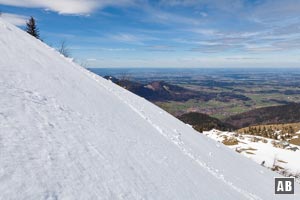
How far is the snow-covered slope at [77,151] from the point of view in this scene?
630 centimetres

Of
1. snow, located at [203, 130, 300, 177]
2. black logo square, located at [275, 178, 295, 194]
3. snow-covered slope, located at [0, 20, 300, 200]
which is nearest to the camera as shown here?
snow-covered slope, located at [0, 20, 300, 200]

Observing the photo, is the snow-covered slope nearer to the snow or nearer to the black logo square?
the black logo square

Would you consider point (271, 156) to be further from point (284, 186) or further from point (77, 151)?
point (77, 151)

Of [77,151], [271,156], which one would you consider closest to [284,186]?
[77,151]

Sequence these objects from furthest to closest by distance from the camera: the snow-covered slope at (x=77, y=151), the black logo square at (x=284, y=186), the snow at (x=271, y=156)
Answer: the snow at (x=271, y=156)
the black logo square at (x=284, y=186)
the snow-covered slope at (x=77, y=151)

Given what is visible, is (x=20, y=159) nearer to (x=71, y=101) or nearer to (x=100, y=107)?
(x=71, y=101)

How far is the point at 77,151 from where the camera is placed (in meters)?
8.12

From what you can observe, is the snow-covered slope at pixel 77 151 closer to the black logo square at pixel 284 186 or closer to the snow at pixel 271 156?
the black logo square at pixel 284 186

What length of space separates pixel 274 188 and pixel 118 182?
50.2 ft

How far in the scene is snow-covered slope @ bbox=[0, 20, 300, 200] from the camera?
630 cm

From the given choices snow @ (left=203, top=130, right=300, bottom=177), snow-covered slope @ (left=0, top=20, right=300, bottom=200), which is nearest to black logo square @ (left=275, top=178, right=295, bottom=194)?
snow-covered slope @ (left=0, top=20, right=300, bottom=200)

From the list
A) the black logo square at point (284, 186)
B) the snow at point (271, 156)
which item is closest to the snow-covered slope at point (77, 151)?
the black logo square at point (284, 186)

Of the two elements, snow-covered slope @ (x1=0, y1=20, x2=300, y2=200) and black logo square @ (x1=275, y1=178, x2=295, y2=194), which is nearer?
snow-covered slope @ (x1=0, y1=20, x2=300, y2=200)

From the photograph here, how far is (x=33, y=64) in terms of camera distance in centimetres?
1418
